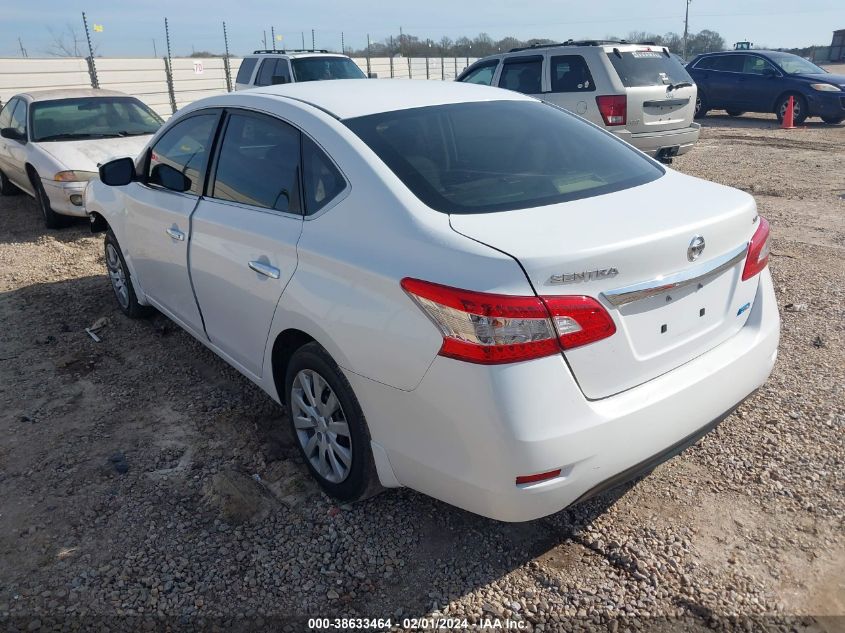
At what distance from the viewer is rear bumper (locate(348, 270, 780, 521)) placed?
2.16 metres

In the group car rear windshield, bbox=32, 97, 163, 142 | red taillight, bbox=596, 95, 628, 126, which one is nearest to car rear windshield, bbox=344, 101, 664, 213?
red taillight, bbox=596, 95, 628, 126

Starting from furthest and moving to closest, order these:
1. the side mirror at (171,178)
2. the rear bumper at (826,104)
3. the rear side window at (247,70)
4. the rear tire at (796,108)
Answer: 1. the rear tire at (796,108)
2. the rear bumper at (826,104)
3. the rear side window at (247,70)
4. the side mirror at (171,178)

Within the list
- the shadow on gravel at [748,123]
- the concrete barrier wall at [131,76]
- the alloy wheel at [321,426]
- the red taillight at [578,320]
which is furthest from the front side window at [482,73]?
the concrete barrier wall at [131,76]

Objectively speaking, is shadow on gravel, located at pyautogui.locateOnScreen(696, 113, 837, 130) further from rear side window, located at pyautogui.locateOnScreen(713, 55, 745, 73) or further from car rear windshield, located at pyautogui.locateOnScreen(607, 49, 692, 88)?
car rear windshield, located at pyautogui.locateOnScreen(607, 49, 692, 88)

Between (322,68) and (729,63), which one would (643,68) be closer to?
(322,68)

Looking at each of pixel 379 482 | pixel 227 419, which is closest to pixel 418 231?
pixel 379 482

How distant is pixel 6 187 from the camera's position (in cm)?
1026

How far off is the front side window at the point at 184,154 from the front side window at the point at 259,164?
0.21 m

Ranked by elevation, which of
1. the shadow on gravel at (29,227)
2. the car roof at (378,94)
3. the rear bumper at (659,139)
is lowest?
the shadow on gravel at (29,227)

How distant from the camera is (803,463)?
10.5 ft

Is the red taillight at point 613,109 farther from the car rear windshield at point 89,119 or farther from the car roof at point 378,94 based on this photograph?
the car roof at point 378,94

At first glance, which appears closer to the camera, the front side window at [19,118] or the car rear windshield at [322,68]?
the front side window at [19,118]

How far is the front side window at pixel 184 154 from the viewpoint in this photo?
3.76 m

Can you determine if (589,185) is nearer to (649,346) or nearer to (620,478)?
(649,346)
